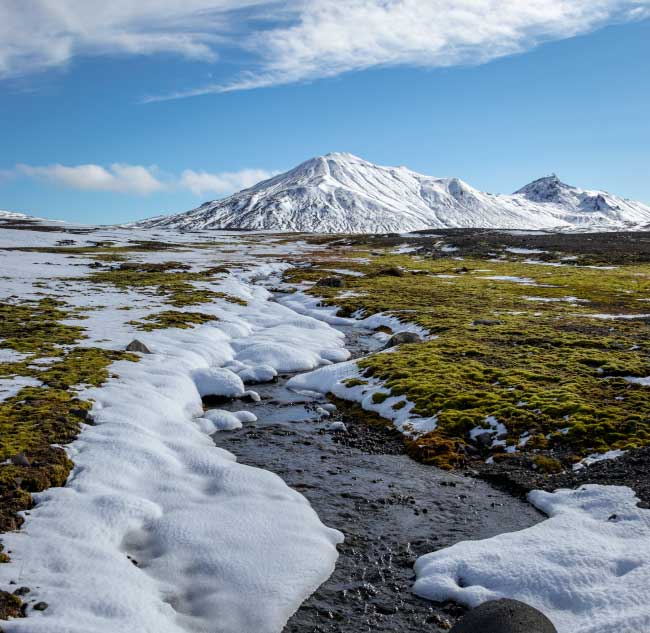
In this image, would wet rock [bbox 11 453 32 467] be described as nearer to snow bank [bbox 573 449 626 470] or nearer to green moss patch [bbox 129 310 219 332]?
snow bank [bbox 573 449 626 470]

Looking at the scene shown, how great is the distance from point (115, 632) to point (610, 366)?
2798cm

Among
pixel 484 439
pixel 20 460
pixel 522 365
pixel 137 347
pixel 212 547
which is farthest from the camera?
pixel 137 347

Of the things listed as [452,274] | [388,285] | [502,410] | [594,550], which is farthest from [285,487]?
[452,274]

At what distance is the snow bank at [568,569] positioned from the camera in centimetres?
1111

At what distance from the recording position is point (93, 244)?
149m

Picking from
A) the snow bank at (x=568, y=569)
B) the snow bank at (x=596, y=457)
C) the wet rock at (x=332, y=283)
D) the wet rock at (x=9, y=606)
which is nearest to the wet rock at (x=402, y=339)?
the snow bank at (x=596, y=457)

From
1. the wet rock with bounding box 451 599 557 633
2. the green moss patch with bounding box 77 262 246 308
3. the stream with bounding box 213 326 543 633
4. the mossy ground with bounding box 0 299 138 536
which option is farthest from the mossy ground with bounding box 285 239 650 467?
the green moss patch with bounding box 77 262 246 308

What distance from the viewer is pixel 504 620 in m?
9.93

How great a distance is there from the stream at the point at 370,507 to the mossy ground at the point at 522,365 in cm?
219

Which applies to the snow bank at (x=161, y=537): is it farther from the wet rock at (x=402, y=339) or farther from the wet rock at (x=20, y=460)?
the wet rock at (x=402, y=339)

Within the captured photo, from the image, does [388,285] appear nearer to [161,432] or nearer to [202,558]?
[161,432]

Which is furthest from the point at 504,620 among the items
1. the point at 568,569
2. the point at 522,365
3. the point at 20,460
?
the point at 522,365

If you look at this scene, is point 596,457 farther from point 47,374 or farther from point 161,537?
point 47,374

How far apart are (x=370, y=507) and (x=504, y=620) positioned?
6850mm
